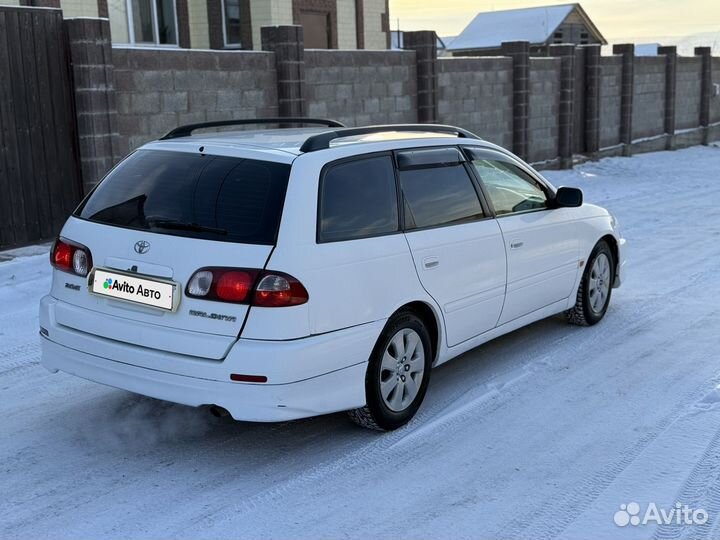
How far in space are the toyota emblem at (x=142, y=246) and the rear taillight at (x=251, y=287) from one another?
378 millimetres

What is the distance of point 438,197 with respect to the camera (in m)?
5.20

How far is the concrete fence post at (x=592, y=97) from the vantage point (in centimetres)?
2041

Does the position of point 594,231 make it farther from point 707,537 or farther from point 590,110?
point 590,110

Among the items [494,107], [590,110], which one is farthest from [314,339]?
[590,110]

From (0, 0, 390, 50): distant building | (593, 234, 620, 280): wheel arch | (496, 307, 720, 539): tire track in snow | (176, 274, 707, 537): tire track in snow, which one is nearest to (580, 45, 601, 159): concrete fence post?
(0, 0, 390, 50): distant building

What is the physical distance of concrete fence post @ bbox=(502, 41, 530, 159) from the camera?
695 inches

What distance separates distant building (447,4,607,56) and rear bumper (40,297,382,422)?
3828 centimetres

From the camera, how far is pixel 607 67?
21266mm

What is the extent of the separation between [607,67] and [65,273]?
1883cm

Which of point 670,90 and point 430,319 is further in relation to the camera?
point 670,90

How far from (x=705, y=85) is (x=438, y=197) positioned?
985 inches

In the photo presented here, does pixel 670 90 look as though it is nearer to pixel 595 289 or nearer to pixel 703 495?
pixel 595 289

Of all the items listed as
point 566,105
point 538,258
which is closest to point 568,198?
point 538,258

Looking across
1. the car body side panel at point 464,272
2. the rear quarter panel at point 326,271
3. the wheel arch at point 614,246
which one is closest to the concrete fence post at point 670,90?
the wheel arch at point 614,246
